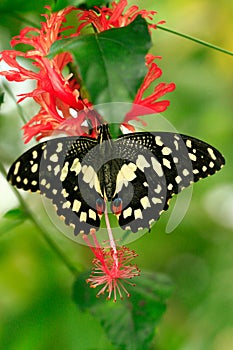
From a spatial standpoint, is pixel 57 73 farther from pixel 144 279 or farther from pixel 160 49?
pixel 160 49

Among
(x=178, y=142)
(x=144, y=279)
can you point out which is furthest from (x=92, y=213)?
(x=144, y=279)

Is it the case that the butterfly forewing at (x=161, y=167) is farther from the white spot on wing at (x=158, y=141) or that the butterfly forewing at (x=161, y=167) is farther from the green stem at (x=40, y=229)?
the green stem at (x=40, y=229)

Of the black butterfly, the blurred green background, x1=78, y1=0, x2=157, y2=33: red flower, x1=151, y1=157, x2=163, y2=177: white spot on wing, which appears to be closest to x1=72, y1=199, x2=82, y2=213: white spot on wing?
the black butterfly

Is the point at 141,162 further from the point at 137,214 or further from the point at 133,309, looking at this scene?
the point at 133,309

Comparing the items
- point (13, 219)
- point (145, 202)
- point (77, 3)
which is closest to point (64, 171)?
point (145, 202)

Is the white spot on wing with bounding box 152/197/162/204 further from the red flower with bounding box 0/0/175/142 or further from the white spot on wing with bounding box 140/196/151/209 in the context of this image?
the red flower with bounding box 0/0/175/142

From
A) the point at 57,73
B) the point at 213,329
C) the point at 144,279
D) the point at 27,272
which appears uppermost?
the point at 57,73
